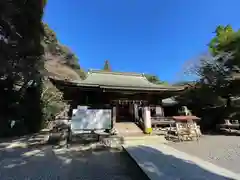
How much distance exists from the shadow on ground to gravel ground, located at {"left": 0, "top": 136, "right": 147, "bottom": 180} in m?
0.29

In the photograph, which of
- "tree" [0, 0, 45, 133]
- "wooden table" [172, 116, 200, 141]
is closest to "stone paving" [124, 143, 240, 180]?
"wooden table" [172, 116, 200, 141]

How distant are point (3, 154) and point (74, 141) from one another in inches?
104

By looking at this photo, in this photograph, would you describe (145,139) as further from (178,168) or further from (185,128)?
(178,168)

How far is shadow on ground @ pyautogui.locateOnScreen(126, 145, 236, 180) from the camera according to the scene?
3.55 metres

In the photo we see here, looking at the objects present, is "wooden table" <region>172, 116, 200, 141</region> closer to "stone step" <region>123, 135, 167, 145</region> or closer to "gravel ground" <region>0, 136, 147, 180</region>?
"stone step" <region>123, 135, 167, 145</region>

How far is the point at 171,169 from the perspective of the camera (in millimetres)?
3982

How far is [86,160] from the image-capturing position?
5.09 meters

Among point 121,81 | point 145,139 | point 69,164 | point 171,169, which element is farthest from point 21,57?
point 171,169

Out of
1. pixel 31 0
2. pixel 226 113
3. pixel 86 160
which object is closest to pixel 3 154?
pixel 86 160

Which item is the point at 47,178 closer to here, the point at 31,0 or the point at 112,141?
the point at 112,141

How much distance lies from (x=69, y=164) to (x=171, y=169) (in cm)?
298

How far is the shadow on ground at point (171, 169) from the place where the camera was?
11.6ft

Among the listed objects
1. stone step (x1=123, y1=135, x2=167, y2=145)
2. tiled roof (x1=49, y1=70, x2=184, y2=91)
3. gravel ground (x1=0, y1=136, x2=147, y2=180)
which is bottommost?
gravel ground (x1=0, y1=136, x2=147, y2=180)

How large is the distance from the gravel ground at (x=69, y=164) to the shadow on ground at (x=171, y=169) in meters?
0.29
